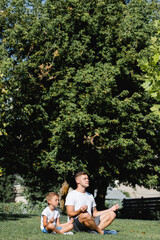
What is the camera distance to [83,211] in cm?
714

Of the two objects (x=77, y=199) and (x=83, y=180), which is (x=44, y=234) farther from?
(x=83, y=180)

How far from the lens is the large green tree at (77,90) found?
17.6 meters

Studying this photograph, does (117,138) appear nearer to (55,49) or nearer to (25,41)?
(55,49)

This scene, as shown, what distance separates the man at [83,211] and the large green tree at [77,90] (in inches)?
344

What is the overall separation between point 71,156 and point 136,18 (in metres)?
8.74

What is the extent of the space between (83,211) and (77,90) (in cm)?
1194

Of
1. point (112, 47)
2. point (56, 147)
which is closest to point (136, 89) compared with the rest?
point (112, 47)

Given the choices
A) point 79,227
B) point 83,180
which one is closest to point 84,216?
point 79,227

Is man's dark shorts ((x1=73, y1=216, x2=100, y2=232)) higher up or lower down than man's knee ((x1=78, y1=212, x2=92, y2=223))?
lower down

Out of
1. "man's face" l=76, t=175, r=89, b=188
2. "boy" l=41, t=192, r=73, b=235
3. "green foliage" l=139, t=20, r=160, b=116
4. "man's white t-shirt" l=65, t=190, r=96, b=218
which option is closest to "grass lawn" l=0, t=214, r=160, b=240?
Result: "boy" l=41, t=192, r=73, b=235

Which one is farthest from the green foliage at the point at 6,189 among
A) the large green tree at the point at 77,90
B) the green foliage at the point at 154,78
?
the green foliage at the point at 154,78

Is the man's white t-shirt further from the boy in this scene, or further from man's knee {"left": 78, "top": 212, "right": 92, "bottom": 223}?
the boy

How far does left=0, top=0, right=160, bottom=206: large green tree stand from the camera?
17594 mm

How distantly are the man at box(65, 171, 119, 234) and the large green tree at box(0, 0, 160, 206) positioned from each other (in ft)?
28.7
